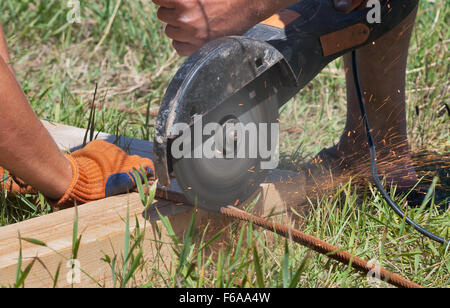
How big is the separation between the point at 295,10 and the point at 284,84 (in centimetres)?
23

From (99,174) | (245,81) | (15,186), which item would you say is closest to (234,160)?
(245,81)

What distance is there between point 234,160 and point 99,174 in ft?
1.40

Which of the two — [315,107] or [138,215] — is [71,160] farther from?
[315,107]

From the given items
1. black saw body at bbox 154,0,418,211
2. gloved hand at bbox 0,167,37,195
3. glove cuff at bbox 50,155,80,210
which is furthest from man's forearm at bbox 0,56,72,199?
black saw body at bbox 154,0,418,211

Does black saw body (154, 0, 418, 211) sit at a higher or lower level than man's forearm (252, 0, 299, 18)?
lower

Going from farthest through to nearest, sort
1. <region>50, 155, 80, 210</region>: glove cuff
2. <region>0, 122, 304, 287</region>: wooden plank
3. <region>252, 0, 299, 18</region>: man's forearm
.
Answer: <region>252, 0, 299, 18</region>: man's forearm < <region>50, 155, 80, 210</region>: glove cuff < <region>0, 122, 304, 287</region>: wooden plank

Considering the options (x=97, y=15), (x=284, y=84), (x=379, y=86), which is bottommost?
(x=284, y=84)

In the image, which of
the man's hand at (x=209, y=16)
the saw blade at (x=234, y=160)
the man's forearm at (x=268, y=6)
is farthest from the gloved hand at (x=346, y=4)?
the saw blade at (x=234, y=160)

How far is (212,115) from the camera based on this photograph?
1.63 meters

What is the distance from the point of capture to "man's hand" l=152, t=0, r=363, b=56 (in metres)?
1.77

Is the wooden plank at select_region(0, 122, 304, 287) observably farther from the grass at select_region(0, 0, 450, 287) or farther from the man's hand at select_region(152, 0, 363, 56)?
the man's hand at select_region(152, 0, 363, 56)

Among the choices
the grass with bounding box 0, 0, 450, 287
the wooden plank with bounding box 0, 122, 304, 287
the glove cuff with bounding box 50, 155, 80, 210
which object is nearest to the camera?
the wooden plank with bounding box 0, 122, 304, 287

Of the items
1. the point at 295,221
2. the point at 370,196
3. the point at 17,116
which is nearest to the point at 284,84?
the point at 295,221

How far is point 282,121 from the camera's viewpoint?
3207mm
